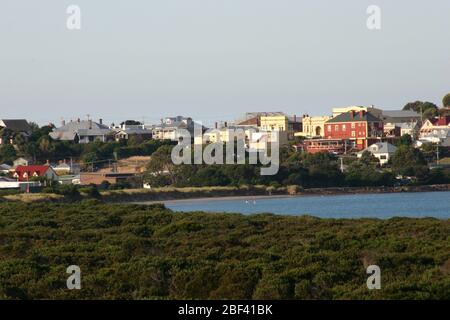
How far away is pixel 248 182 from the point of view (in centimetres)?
7844

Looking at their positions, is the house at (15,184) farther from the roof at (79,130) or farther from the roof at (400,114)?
the roof at (400,114)

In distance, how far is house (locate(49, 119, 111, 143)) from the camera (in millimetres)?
101562

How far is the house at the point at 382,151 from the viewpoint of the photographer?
292ft

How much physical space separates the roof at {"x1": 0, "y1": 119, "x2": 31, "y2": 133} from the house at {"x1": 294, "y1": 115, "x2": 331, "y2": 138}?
2027 centimetres

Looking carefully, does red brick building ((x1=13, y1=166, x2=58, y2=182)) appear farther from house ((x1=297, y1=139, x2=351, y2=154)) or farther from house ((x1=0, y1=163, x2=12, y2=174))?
house ((x1=297, y1=139, x2=351, y2=154))

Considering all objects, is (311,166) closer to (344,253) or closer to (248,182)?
(248,182)

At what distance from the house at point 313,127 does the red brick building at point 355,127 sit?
4.68 metres

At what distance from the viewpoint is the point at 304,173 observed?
81062 mm

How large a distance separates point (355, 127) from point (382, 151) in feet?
47.3

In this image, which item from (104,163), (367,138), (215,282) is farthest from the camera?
(367,138)

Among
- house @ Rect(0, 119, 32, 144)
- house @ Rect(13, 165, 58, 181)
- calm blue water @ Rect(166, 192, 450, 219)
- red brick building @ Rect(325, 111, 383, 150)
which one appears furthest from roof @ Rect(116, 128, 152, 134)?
calm blue water @ Rect(166, 192, 450, 219)

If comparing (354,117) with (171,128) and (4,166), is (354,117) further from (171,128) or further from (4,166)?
(4,166)

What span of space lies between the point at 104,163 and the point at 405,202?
26.1m
